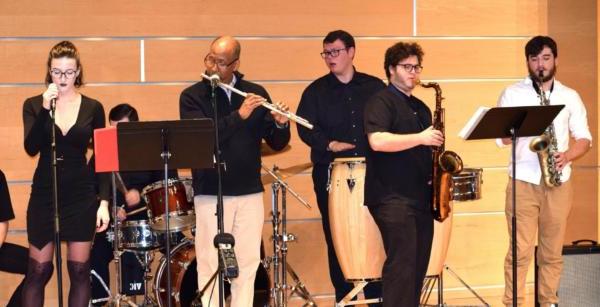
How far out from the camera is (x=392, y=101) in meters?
4.71

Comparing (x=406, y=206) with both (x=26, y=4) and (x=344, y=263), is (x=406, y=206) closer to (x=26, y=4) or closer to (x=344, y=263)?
(x=344, y=263)

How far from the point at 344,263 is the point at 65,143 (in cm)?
175

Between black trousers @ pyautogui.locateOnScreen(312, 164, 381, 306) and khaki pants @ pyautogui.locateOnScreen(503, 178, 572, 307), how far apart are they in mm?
810

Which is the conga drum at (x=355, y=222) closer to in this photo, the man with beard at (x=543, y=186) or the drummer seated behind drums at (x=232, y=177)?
the drummer seated behind drums at (x=232, y=177)

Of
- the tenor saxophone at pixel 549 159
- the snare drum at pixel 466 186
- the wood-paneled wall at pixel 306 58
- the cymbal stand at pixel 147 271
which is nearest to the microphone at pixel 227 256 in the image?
the cymbal stand at pixel 147 271

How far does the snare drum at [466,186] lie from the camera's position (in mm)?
5539

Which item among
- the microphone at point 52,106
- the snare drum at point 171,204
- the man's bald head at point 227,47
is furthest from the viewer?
the snare drum at point 171,204

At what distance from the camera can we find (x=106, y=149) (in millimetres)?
4461

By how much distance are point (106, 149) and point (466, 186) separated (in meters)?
2.23

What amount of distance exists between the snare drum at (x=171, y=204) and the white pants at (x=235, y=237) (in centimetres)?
49

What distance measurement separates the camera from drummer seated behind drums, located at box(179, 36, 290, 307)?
4930mm

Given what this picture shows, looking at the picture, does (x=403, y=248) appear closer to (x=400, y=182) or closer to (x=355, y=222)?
(x=400, y=182)

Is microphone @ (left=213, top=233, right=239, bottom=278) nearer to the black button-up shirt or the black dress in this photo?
the black dress

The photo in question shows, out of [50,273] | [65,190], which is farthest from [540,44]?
[50,273]
